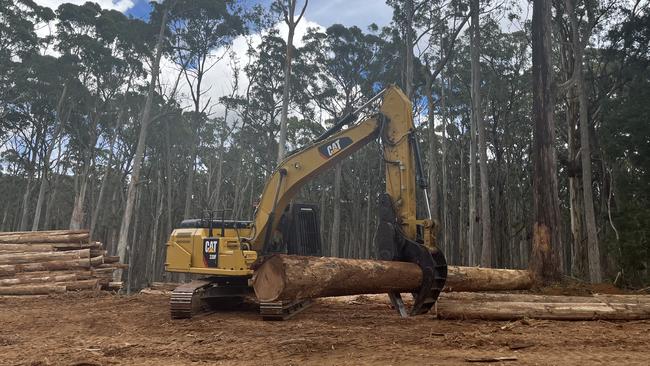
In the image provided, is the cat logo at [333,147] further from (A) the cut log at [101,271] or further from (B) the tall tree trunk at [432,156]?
(B) the tall tree trunk at [432,156]

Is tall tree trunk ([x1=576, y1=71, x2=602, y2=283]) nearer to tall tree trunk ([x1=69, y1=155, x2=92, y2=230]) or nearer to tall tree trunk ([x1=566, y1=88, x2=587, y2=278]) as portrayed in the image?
tall tree trunk ([x1=566, y1=88, x2=587, y2=278])

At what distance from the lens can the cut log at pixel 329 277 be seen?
603 centimetres

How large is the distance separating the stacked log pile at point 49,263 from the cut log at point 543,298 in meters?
10.5

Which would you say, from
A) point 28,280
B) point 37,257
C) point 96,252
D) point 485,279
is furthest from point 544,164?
point 28,280

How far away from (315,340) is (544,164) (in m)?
8.05

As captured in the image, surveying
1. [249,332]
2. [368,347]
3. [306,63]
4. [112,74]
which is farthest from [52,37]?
[368,347]

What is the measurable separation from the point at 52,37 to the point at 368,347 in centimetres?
3108

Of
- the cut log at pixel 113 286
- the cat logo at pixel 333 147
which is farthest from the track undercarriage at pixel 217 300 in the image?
the cut log at pixel 113 286

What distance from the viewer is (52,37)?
29.0 meters

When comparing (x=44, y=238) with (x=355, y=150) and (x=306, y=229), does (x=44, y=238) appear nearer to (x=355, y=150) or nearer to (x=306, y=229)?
(x=306, y=229)

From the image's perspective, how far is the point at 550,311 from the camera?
689cm

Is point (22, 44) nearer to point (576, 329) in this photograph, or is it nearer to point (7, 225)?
point (7, 225)

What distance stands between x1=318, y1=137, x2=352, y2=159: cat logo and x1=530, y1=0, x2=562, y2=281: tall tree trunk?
5357 mm

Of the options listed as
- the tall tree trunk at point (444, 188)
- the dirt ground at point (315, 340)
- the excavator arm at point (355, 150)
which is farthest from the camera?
the tall tree trunk at point (444, 188)
